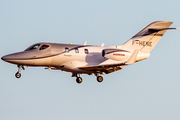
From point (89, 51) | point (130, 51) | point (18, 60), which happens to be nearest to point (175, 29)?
point (130, 51)

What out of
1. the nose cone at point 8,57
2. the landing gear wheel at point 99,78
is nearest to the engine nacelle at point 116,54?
the landing gear wheel at point 99,78

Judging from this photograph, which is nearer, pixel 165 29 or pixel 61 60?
pixel 61 60

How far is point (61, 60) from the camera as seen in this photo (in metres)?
31.3

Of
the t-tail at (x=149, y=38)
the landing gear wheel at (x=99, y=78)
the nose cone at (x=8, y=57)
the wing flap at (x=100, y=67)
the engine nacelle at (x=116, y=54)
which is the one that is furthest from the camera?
the t-tail at (x=149, y=38)

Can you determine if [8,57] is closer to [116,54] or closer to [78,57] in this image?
[78,57]

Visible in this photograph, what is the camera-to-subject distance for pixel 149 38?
35125 millimetres

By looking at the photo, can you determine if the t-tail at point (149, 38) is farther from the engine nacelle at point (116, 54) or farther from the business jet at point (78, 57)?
the engine nacelle at point (116, 54)

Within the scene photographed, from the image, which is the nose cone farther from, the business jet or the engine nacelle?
the engine nacelle

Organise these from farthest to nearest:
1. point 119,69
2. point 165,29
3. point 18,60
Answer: point 165,29 → point 119,69 → point 18,60

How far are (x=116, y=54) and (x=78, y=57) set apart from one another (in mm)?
3197

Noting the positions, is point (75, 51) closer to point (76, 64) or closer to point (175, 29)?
point (76, 64)

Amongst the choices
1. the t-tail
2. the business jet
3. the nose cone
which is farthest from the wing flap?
the nose cone

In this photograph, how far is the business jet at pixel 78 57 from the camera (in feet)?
100

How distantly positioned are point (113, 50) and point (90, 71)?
2.58 m
